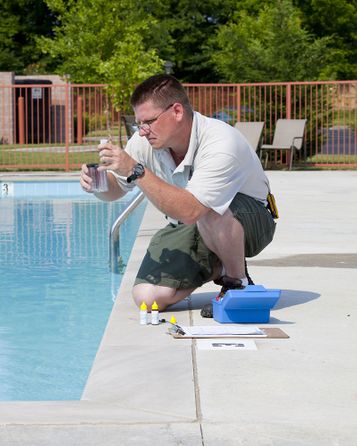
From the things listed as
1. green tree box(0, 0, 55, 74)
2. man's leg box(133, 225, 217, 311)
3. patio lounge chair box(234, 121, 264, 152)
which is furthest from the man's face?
green tree box(0, 0, 55, 74)

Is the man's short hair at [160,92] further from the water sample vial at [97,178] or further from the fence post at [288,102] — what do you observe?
the fence post at [288,102]

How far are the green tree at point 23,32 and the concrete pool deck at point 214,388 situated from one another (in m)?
Answer: 48.9

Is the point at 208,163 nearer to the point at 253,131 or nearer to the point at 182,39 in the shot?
the point at 253,131

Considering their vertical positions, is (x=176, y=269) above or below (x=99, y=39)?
below

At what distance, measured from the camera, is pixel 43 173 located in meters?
19.5

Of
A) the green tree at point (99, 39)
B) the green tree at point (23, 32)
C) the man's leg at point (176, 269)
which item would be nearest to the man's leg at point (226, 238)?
the man's leg at point (176, 269)

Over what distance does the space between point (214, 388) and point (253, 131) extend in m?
16.2

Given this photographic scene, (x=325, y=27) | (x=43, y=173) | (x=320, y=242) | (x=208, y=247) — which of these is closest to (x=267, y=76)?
(x=43, y=173)

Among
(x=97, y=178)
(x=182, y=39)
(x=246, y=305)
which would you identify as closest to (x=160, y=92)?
(x=97, y=178)

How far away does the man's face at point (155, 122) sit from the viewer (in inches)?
190

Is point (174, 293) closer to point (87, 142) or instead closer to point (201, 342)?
point (201, 342)

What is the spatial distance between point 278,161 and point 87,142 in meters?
7.99

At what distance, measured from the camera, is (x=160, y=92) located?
4836 mm

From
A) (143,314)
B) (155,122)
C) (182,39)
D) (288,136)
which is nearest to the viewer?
(155,122)
